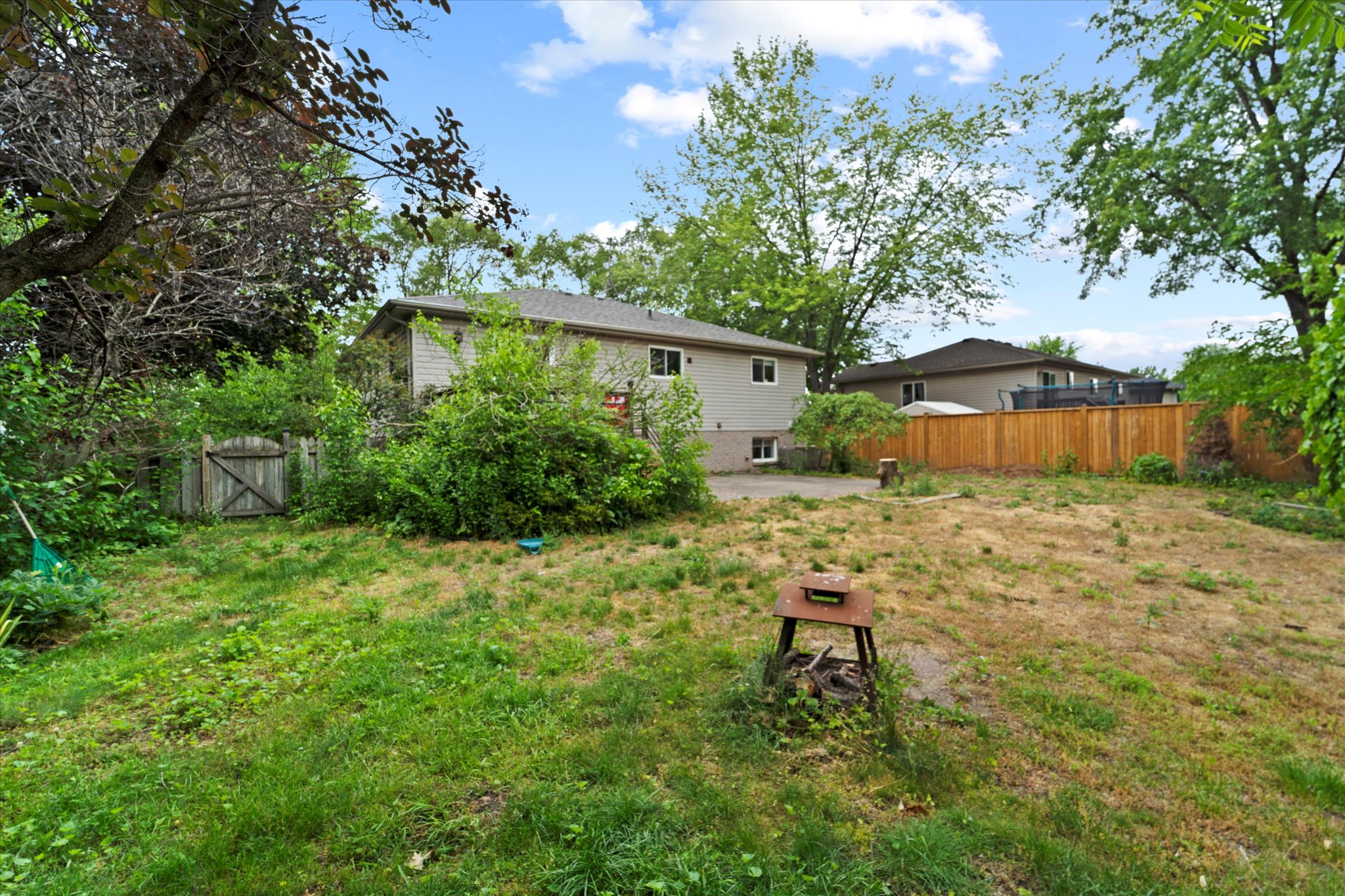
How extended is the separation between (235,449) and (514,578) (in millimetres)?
6520

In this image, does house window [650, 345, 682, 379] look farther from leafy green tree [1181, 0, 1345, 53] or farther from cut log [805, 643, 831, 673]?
leafy green tree [1181, 0, 1345, 53]

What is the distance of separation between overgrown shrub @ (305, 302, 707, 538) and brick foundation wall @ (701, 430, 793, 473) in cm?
874

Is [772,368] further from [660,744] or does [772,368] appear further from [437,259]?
[660,744]

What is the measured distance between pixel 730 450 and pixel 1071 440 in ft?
29.2

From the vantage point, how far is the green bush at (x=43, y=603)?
436 centimetres

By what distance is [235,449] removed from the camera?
9617mm

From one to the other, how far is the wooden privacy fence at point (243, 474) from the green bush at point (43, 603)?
487 cm

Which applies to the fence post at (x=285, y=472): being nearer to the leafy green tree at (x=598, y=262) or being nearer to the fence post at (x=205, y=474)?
the fence post at (x=205, y=474)

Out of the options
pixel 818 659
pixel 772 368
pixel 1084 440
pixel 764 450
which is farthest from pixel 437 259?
pixel 818 659

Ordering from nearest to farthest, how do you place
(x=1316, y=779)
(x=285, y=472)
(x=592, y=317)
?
1. (x=1316, y=779)
2. (x=285, y=472)
3. (x=592, y=317)

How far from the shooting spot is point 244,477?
9.71 meters

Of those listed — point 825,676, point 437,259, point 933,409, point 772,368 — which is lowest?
point 825,676

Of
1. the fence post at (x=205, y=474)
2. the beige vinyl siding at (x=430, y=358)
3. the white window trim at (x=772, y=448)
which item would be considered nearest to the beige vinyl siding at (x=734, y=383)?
the white window trim at (x=772, y=448)

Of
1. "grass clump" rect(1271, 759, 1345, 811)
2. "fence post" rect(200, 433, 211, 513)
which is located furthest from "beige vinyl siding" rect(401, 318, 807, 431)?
"grass clump" rect(1271, 759, 1345, 811)
